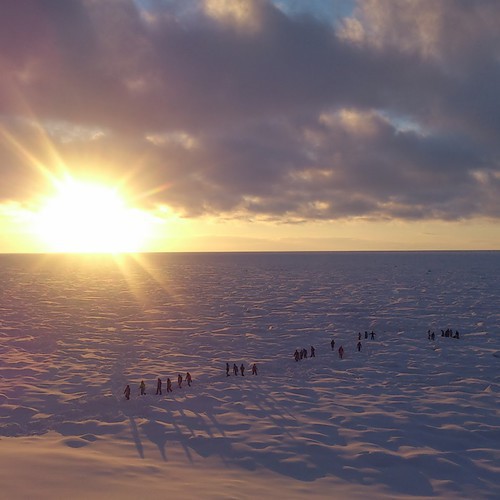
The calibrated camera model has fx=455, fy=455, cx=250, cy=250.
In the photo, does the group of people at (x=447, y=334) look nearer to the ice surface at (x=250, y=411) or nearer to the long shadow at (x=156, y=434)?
the ice surface at (x=250, y=411)

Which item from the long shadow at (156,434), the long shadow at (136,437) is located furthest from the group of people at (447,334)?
the long shadow at (136,437)

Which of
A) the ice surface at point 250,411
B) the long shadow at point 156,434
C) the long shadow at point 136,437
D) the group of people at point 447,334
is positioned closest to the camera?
the ice surface at point 250,411

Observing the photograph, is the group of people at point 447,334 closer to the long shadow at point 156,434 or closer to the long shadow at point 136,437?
the long shadow at point 156,434

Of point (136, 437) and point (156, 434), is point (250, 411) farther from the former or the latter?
point (136, 437)

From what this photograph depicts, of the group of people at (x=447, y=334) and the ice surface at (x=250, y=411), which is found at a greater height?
the group of people at (x=447, y=334)

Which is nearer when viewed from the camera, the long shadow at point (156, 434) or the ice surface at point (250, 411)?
the ice surface at point (250, 411)

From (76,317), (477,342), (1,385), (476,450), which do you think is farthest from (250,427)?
(76,317)

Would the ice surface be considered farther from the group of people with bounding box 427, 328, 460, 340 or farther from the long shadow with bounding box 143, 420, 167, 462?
the group of people with bounding box 427, 328, 460, 340

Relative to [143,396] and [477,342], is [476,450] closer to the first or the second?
[143,396]

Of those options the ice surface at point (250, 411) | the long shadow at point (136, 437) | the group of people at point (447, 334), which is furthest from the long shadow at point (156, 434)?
the group of people at point (447, 334)

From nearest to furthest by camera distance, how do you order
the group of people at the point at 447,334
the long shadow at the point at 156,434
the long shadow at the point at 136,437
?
the long shadow at the point at 136,437, the long shadow at the point at 156,434, the group of people at the point at 447,334

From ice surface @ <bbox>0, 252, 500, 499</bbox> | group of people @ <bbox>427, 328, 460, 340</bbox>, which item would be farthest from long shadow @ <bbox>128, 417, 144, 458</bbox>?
group of people @ <bbox>427, 328, 460, 340</bbox>
